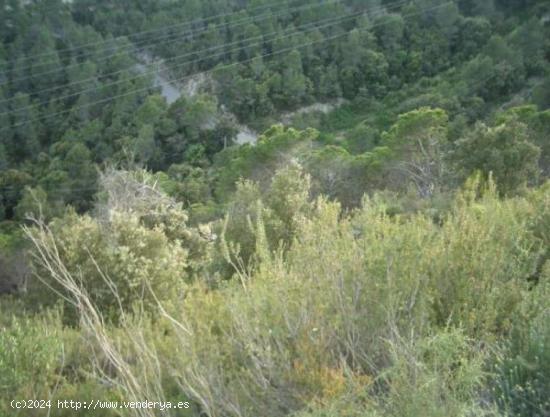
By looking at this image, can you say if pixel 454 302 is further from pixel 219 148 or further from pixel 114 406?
pixel 219 148

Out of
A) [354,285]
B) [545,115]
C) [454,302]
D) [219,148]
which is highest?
[354,285]

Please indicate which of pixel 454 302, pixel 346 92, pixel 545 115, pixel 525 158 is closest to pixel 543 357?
pixel 454 302

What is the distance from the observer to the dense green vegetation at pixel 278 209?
3.82 m

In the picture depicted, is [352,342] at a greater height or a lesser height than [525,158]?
greater

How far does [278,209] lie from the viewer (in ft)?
42.0

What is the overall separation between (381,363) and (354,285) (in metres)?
0.50

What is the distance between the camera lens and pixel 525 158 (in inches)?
645

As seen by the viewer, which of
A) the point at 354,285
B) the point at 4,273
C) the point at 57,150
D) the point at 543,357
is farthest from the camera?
the point at 57,150

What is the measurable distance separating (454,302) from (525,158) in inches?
522

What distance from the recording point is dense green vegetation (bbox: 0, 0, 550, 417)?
3.82 m

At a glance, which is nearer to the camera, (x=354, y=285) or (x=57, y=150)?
(x=354, y=285)

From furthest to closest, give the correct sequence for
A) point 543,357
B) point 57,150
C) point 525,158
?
point 57,150 < point 525,158 < point 543,357

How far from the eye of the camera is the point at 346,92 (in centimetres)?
4697

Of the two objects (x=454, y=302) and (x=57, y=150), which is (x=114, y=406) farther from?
(x=57, y=150)
